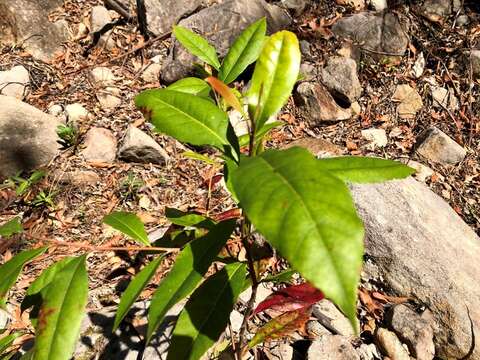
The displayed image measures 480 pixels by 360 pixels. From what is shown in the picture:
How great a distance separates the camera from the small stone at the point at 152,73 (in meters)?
4.05

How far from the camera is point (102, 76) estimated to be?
3.98 metres

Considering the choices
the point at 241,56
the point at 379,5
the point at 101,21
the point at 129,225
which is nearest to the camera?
the point at 129,225

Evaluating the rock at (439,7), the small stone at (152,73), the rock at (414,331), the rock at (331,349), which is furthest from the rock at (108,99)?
the rock at (439,7)

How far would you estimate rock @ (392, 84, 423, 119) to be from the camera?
3.98 metres

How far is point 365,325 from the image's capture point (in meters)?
2.30

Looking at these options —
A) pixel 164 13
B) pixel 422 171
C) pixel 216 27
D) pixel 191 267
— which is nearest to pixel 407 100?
pixel 422 171

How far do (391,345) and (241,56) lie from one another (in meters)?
1.70

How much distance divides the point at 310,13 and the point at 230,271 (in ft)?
13.9

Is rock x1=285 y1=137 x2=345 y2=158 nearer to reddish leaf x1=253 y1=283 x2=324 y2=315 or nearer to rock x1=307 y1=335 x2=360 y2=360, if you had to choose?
rock x1=307 y1=335 x2=360 y2=360

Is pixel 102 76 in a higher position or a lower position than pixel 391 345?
higher

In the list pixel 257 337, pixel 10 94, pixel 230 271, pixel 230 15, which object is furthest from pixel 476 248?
pixel 10 94

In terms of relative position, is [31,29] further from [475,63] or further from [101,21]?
[475,63]

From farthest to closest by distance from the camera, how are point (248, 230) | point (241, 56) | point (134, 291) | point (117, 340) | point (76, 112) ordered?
point (76, 112)
point (117, 340)
point (241, 56)
point (248, 230)
point (134, 291)

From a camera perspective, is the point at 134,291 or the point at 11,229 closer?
the point at 134,291
